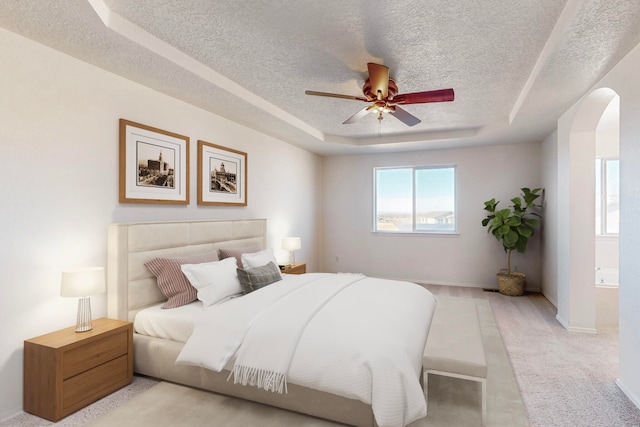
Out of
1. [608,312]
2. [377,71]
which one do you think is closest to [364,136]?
[377,71]

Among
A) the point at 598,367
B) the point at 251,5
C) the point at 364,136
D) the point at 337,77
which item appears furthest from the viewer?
the point at 364,136

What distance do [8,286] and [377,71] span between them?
9.81ft

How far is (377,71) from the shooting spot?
2.67 metres

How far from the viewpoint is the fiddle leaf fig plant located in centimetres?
523

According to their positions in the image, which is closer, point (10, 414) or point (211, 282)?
point (10, 414)

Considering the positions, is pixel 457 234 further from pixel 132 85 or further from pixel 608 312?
pixel 132 85

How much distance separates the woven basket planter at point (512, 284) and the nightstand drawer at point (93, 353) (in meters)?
5.21

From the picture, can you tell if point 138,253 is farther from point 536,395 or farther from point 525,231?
point 525,231

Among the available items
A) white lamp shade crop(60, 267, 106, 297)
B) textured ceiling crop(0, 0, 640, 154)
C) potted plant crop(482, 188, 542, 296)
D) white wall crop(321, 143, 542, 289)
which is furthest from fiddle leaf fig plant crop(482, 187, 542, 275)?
white lamp shade crop(60, 267, 106, 297)

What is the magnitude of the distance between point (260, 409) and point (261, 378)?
1.23 feet

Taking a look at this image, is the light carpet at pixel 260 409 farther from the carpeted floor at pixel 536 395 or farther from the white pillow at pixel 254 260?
the white pillow at pixel 254 260

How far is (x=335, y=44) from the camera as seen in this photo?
258cm

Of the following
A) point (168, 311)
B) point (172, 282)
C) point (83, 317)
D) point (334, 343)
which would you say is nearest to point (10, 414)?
point (83, 317)

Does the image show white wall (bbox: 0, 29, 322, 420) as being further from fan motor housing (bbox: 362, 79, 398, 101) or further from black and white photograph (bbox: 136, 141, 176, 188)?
fan motor housing (bbox: 362, 79, 398, 101)
